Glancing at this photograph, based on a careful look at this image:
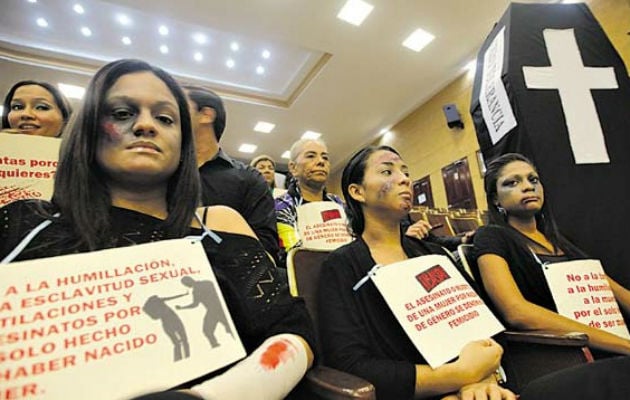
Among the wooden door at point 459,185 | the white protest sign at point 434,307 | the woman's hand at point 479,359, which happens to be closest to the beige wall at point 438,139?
the wooden door at point 459,185

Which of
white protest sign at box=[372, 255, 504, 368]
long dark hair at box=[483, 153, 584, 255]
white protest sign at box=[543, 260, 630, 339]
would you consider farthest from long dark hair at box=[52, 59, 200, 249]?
long dark hair at box=[483, 153, 584, 255]

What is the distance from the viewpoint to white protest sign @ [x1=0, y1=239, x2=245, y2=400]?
1.63 feet

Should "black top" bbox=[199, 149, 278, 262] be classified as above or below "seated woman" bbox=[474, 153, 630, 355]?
above

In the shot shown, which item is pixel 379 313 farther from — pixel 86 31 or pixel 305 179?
pixel 86 31

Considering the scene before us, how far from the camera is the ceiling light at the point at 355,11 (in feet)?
12.0

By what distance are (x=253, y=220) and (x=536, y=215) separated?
1.20 meters

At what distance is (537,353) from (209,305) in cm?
89

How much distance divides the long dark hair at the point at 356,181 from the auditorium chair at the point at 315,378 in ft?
0.93

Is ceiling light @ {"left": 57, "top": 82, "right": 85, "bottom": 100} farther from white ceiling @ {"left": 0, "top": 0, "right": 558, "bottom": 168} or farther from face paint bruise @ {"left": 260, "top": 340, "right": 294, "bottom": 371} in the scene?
face paint bruise @ {"left": 260, "top": 340, "right": 294, "bottom": 371}

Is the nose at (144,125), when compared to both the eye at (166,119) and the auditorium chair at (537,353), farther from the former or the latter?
the auditorium chair at (537,353)

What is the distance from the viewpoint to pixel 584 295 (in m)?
1.20

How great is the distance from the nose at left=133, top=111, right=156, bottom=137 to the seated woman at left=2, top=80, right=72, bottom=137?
33.6 inches

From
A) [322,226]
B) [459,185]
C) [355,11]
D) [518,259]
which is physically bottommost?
[518,259]

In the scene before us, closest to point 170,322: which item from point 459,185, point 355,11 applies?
point 355,11
